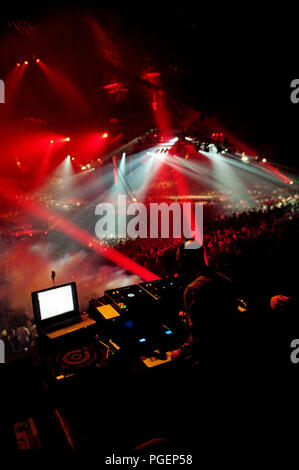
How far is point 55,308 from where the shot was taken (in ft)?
7.72

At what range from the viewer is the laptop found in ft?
7.40

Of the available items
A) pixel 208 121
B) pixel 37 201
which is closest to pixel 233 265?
pixel 208 121

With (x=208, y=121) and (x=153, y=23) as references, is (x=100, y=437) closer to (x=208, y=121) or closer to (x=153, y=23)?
(x=153, y=23)

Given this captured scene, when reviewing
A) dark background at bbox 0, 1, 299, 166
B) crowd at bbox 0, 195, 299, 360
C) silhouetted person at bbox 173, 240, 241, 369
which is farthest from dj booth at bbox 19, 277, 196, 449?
dark background at bbox 0, 1, 299, 166

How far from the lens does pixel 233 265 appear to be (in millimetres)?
5375

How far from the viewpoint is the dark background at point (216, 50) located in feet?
9.02

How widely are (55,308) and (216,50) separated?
359 centimetres

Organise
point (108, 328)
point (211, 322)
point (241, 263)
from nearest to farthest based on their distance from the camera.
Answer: point (211, 322), point (108, 328), point (241, 263)

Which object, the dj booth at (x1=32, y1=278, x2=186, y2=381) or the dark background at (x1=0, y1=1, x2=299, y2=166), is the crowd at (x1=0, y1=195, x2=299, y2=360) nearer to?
the dj booth at (x1=32, y1=278, x2=186, y2=381)

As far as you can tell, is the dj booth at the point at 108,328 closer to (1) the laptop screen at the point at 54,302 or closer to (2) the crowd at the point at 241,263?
(1) the laptop screen at the point at 54,302

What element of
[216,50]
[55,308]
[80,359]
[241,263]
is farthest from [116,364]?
[241,263]

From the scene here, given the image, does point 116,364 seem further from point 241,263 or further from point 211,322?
point 241,263

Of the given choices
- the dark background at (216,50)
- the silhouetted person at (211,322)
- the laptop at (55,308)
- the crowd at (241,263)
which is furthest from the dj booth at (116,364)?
the dark background at (216,50)

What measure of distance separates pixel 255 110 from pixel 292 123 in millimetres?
737
